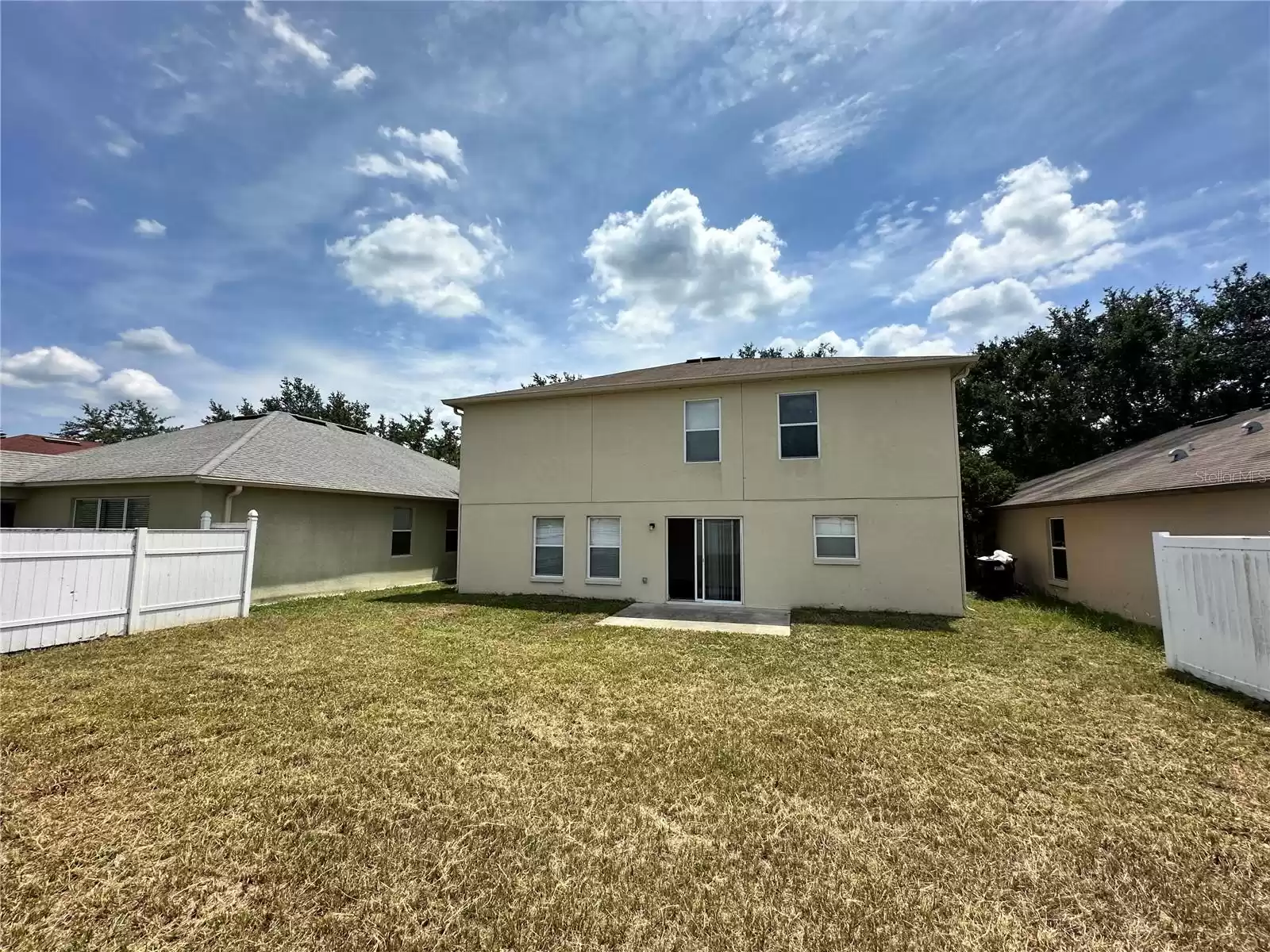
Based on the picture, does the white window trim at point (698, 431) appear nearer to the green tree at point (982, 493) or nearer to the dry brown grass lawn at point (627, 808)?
the dry brown grass lawn at point (627, 808)

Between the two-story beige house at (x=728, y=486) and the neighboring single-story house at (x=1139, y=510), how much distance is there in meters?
3.11

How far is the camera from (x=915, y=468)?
1040cm

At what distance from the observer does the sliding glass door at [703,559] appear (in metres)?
11.4

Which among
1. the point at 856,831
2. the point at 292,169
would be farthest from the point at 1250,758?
the point at 292,169

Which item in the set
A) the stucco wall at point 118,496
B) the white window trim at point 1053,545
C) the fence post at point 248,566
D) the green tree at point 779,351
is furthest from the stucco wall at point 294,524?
the green tree at point 779,351

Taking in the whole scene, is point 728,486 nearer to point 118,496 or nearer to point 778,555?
point 778,555

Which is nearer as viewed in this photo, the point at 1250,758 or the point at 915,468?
the point at 1250,758

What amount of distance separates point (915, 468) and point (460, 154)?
35.1 feet

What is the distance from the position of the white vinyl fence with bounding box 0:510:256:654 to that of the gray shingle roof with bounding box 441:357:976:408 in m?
5.78

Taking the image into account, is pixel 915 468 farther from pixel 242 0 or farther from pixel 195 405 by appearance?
pixel 195 405

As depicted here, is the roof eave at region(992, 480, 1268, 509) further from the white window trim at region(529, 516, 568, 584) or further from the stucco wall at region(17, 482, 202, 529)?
the stucco wall at region(17, 482, 202, 529)

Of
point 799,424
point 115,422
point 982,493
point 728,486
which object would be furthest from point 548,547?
point 115,422

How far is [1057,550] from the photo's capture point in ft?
43.3

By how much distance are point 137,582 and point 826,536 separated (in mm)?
11736
